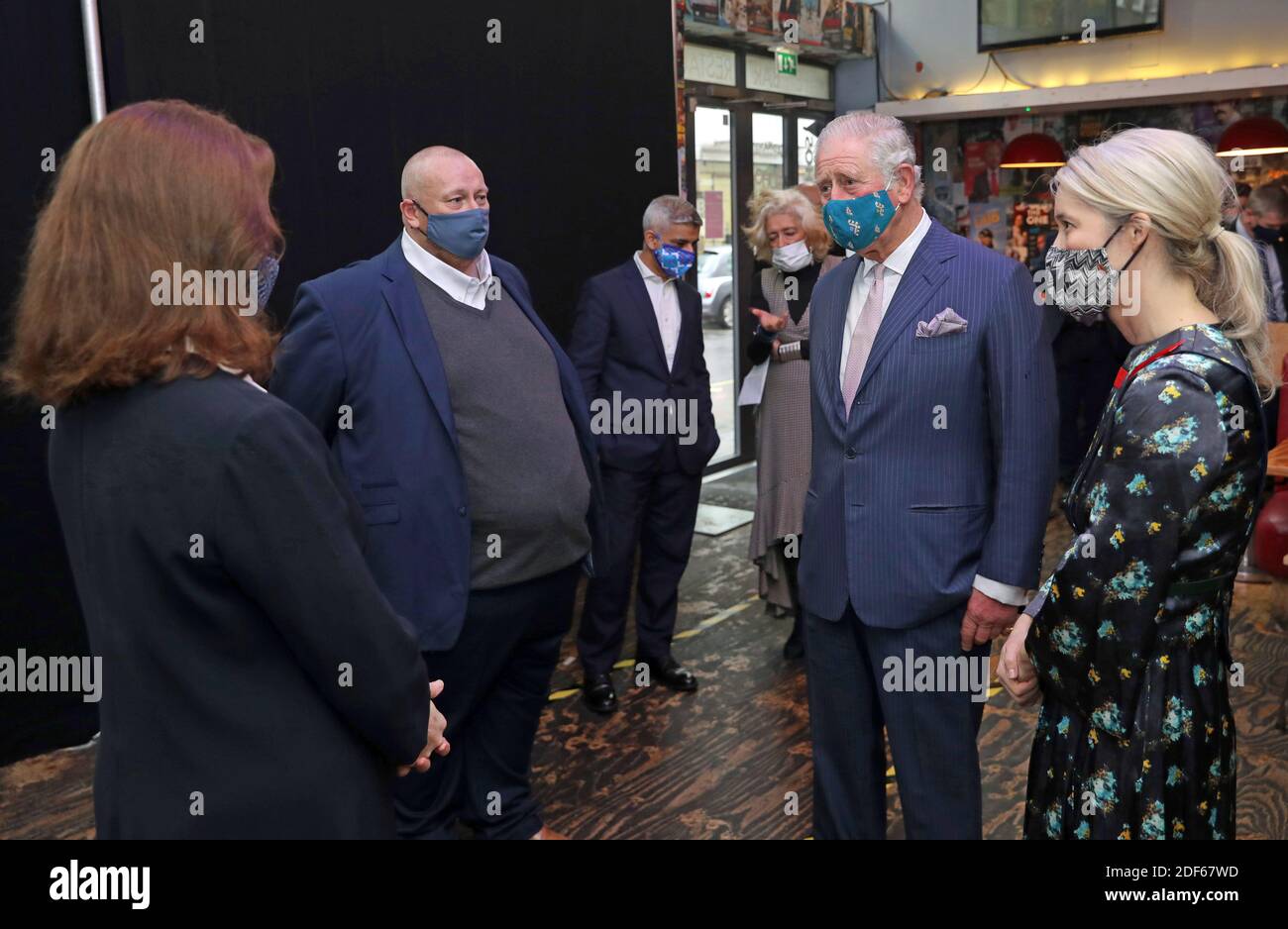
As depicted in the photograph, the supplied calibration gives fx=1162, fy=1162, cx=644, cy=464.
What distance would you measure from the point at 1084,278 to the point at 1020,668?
0.68m

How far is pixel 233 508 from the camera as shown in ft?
4.39

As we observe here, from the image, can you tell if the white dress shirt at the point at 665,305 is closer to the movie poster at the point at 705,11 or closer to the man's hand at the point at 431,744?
the man's hand at the point at 431,744

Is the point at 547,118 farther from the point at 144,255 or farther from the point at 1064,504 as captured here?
the point at 144,255

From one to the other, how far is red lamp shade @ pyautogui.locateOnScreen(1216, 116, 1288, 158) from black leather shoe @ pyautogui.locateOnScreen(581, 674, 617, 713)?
5816 mm

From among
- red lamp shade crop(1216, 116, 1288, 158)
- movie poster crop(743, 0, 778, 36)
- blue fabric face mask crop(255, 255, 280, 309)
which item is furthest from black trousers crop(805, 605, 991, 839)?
red lamp shade crop(1216, 116, 1288, 158)

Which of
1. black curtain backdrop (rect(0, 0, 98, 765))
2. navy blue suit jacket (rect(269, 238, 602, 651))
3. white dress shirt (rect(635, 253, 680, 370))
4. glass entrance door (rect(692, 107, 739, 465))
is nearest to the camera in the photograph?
navy blue suit jacket (rect(269, 238, 602, 651))

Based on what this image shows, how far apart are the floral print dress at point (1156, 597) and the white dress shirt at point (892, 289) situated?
38cm

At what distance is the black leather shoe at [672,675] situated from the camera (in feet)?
14.3

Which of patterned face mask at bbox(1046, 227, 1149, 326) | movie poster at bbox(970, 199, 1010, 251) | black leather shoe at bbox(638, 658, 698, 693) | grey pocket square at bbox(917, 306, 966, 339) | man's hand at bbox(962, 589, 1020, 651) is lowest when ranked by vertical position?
black leather shoe at bbox(638, 658, 698, 693)

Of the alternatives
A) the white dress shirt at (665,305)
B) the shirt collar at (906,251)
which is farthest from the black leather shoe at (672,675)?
the shirt collar at (906,251)

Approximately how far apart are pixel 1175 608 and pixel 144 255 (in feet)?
5.06

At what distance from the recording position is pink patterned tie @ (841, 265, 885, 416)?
8.17 feet

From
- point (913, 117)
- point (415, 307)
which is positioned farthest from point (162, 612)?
point (913, 117)

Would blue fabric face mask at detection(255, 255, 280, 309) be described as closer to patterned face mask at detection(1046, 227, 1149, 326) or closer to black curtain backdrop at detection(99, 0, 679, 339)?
patterned face mask at detection(1046, 227, 1149, 326)
